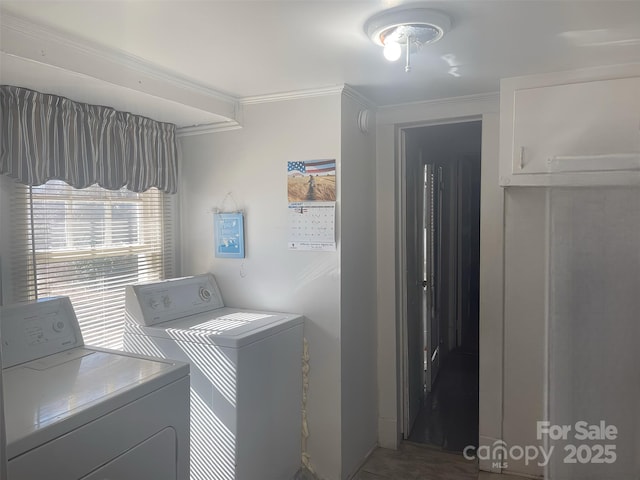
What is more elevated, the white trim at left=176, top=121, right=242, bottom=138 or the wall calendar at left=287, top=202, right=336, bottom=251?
the white trim at left=176, top=121, right=242, bottom=138

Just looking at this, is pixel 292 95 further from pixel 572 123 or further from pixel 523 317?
pixel 523 317

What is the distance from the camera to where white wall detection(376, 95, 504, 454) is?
2.61 meters

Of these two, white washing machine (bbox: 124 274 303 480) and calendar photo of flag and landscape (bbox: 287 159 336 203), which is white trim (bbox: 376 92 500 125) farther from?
white washing machine (bbox: 124 274 303 480)

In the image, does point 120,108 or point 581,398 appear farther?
point 120,108

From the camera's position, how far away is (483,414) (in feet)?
8.73

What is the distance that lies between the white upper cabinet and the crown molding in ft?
4.95

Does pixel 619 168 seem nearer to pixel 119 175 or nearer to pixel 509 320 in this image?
pixel 509 320

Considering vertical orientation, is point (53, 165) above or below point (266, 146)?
below

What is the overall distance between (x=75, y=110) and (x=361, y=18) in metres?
1.43

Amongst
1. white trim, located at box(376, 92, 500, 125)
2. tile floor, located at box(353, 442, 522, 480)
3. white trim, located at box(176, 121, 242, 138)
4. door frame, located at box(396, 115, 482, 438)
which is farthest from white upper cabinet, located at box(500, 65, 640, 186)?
tile floor, located at box(353, 442, 522, 480)

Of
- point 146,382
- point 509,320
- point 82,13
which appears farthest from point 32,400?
point 509,320

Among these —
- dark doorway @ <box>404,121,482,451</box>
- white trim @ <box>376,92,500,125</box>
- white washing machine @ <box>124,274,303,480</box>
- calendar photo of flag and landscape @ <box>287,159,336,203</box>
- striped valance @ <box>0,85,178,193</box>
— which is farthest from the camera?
dark doorway @ <box>404,121,482,451</box>

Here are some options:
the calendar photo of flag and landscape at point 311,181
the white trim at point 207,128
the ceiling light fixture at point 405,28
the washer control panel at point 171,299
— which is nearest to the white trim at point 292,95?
the white trim at point 207,128

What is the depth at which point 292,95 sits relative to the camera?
97.1 inches
